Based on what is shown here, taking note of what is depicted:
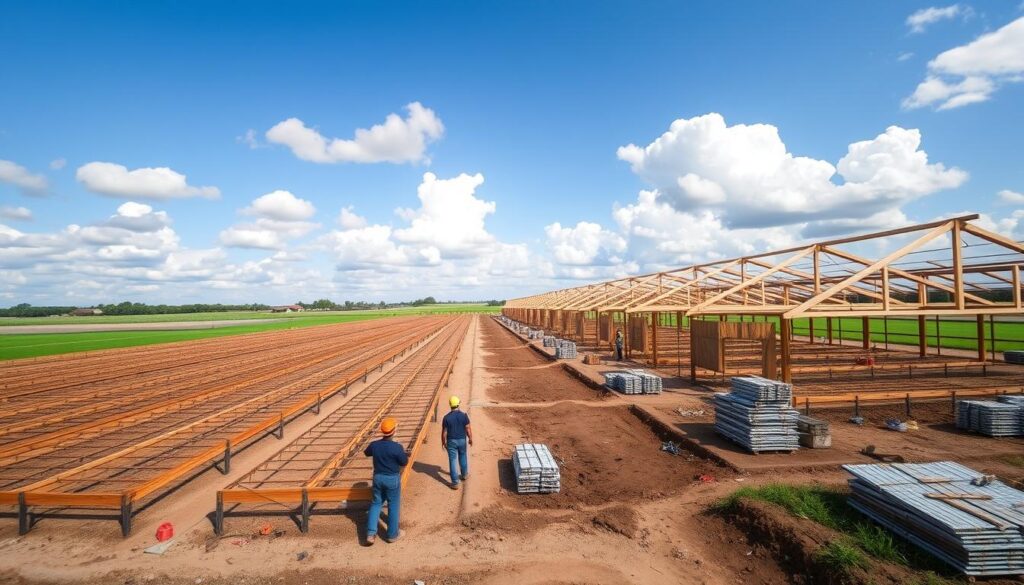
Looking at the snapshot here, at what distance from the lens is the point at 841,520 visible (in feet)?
19.9

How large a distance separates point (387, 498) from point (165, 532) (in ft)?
10.9

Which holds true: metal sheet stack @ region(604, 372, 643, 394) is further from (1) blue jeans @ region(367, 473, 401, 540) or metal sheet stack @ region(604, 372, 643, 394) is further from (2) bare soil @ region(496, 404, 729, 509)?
(1) blue jeans @ region(367, 473, 401, 540)

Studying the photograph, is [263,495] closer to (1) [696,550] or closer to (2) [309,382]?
(1) [696,550]

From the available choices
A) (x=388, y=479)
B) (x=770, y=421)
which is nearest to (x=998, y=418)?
(x=770, y=421)

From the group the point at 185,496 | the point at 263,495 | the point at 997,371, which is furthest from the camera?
the point at 997,371

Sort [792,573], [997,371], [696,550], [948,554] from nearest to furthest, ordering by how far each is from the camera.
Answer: [948,554], [792,573], [696,550], [997,371]

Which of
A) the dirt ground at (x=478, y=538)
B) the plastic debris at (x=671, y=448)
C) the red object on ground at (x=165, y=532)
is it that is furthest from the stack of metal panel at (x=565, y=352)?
the red object on ground at (x=165, y=532)

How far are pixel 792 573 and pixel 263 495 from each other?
24.3 feet

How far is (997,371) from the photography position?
17453 mm

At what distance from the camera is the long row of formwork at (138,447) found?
6.50 m

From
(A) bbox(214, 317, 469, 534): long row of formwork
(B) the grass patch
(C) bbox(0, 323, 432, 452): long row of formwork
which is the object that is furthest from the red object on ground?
(B) the grass patch

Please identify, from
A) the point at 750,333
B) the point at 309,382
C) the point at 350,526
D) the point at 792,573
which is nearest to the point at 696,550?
the point at 792,573

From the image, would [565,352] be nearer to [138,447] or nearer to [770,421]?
[770,421]

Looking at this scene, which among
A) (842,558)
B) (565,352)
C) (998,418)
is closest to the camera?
(842,558)
